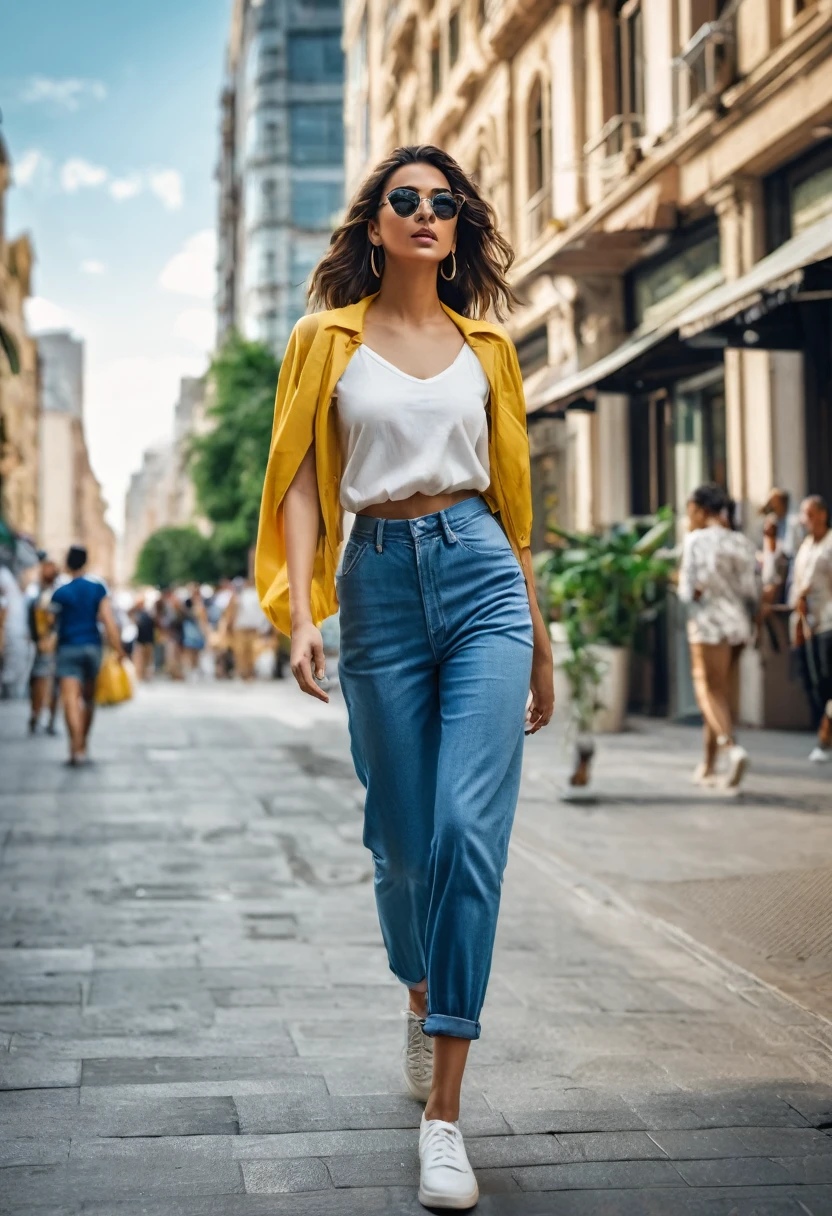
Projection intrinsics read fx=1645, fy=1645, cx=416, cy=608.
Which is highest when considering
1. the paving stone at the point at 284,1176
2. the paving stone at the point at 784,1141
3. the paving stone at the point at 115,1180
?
the paving stone at the point at 115,1180

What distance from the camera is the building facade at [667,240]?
13.6 m

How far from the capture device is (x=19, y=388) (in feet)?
293

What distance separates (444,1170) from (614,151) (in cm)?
1723

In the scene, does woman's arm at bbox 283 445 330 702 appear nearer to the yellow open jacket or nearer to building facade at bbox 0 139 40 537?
the yellow open jacket

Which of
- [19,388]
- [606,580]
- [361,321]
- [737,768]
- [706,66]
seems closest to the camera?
[361,321]

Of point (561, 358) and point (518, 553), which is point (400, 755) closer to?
point (518, 553)

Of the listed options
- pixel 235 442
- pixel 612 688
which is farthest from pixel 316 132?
pixel 612 688

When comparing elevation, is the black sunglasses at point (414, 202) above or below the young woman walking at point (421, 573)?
above

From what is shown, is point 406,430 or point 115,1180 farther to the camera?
point 406,430

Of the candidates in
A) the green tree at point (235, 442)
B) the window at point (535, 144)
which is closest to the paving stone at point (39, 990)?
the window at point (535, 144)

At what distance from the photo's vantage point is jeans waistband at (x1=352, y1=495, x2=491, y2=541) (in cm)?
351

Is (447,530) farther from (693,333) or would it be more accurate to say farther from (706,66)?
(706,66)

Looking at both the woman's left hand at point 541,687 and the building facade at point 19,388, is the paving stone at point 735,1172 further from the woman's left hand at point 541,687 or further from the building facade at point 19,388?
the building facade at point 19,388

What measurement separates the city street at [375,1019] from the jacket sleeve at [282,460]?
3.81 ft
